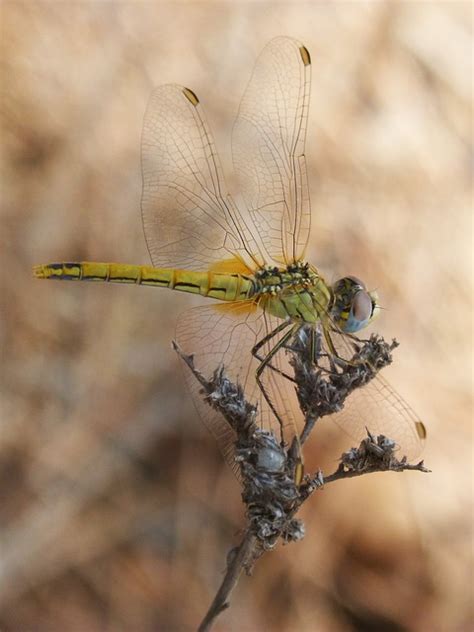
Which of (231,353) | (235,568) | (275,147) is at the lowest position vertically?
(235,568)

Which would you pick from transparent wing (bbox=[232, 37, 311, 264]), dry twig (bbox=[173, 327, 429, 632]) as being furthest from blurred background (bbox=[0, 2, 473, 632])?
dry twig (bbox=[173, 327, 429, 632])

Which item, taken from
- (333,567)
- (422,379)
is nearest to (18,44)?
(422,379)

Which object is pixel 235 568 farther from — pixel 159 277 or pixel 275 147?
pixel 275 147

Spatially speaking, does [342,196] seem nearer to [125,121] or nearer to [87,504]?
[125,121]

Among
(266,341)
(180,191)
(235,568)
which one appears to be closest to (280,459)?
(235,568)

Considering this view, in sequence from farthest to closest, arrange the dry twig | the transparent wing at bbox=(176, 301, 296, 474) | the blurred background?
the blurred background, the transparent wing at bbox=(176, 301, 296, 474), the dry twig

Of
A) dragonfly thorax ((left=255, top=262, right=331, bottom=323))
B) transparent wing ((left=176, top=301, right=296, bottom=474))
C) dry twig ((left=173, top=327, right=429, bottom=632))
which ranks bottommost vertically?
dry twig ((left=173, top=327, right=429, bottom=632))

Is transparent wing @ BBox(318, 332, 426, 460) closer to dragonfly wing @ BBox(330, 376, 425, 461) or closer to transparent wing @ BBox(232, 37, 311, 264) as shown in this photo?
dragonfly wing @ BBox(330, 376, 425, 461)
